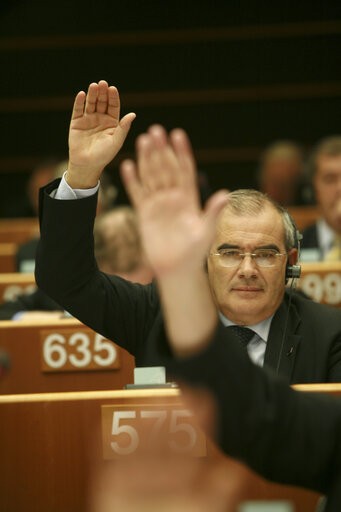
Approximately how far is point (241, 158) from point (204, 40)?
47.4 inches

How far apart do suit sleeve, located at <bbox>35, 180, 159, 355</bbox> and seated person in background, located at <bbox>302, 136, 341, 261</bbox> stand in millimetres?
2472

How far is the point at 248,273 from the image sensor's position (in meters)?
2.23

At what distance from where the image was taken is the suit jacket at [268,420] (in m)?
1.03

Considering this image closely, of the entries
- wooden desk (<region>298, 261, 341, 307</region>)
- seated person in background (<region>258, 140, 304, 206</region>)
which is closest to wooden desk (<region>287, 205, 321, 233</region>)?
seated person in background (<region>258, 140, 304, 206</region>)

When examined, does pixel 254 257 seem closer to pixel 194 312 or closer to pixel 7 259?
pixel 194 312

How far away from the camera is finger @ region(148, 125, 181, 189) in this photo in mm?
1022

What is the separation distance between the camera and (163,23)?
24.2 feet

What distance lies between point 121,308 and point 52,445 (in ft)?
1.80

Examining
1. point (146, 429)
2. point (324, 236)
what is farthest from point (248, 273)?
point (324, 236)

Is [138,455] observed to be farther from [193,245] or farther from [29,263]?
[29,263]

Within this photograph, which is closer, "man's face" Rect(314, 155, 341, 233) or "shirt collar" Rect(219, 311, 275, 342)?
"shirt collar" Rect(219, 311, 275, 342)

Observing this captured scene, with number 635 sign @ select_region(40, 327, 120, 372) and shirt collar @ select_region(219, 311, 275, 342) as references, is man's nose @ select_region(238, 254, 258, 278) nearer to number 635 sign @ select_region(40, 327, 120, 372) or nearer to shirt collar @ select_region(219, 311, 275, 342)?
shirt collar @ select_region(219, 311, 275, 342)

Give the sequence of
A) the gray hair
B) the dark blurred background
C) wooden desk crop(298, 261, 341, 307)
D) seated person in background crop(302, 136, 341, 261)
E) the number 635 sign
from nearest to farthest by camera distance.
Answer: the gray hair
the number 635 sign
wooden desk crop(298, 261, 341, 307)
seated person in background crop(302, 136, 341, 261)
the dark blurred background

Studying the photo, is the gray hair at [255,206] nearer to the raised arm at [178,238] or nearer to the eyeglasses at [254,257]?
the eyeglasses at [254,257]
